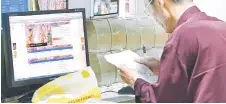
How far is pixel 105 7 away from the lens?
217 centimetres

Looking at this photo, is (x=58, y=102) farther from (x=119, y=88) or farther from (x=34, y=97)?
(x=119, y=88)

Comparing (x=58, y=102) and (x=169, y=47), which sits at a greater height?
(x=169, y=47)

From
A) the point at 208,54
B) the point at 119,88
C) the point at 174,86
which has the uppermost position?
the point at 208,54

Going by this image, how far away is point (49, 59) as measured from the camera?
174cm

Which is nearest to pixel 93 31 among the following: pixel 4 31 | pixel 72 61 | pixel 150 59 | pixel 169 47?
pixel 72 61

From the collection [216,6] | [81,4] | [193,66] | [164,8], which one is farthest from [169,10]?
[216,6]

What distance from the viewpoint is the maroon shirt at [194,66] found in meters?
1.30

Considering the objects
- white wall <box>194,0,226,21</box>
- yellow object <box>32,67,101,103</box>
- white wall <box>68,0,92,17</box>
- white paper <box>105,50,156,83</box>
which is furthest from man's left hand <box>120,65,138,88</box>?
white wall <box>194,0,226,21</box>

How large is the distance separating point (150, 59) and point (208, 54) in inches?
19.3

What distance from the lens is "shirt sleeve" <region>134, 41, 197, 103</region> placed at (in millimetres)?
1298

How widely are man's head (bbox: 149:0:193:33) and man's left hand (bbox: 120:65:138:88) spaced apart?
243mm

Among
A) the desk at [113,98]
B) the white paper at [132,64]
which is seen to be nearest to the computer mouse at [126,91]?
the desk at [113,98]

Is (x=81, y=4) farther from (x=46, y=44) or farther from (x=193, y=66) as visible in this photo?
(x=193, y=66)

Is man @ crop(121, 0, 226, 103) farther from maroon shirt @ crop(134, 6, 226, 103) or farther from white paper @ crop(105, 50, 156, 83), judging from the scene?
white paper @ crop(105, 50, 156, 83)
